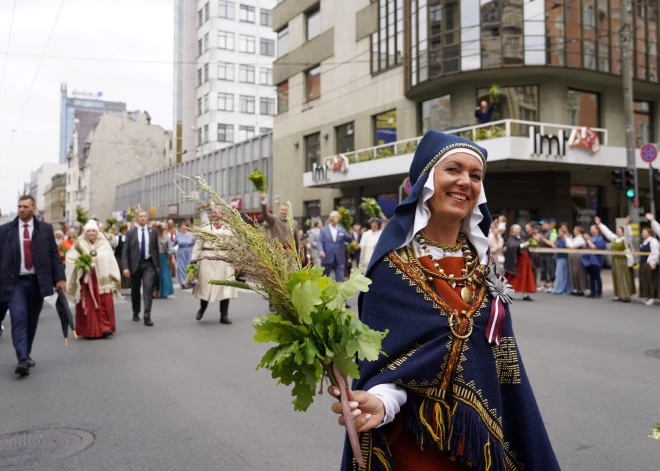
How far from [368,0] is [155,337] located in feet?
A: 90.3

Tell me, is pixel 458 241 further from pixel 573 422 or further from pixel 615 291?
pixel 615 291

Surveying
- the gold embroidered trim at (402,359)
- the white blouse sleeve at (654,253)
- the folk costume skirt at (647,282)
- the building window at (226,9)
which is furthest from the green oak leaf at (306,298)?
the building window at (226,9)

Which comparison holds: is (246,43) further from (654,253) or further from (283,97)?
(654,253)

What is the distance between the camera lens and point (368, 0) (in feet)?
106

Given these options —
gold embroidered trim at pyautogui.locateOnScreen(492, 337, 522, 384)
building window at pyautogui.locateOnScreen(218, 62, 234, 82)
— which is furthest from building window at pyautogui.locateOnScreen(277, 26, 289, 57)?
gold embroidered trim at pyautogui.locateOnScreen(492, 337, 522, 384)

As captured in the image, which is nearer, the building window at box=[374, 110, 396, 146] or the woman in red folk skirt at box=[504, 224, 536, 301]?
the woman in red folk skirt at box=[504, 224, 536, 301]

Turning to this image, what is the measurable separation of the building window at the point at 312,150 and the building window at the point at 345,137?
87.3 inches

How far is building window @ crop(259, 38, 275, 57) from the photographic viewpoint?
64688 millimetres

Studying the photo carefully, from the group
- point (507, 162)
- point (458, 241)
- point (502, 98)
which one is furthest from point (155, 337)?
point (502, 98)

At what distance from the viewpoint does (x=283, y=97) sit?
41562mm

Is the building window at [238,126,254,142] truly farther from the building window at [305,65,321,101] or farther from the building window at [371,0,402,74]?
the building window at [371,0,402,74]

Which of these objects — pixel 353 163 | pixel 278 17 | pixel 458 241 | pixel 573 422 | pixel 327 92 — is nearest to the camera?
pixel 458 241

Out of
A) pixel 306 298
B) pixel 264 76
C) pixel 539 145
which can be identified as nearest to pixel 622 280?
pixel 539 145

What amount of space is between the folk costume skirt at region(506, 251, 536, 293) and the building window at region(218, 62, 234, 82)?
5205 centimetres
